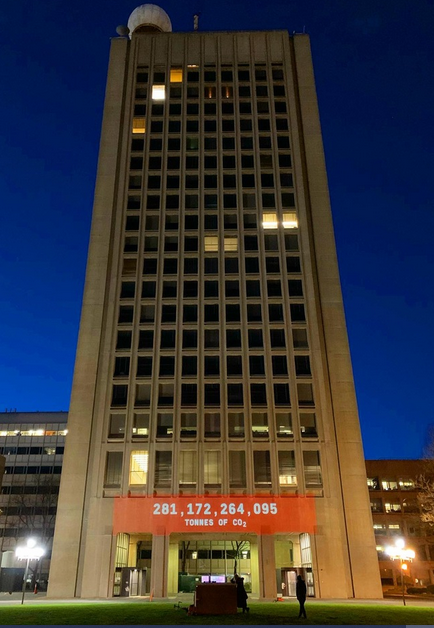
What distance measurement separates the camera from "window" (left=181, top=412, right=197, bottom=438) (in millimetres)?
54031

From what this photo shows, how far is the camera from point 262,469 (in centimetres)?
5244

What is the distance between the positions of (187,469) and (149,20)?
221 feet

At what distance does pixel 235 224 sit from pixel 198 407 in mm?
23287

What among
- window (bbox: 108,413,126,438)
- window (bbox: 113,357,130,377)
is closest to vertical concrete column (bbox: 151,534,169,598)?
A: window (bbox: 108,413,126,438)

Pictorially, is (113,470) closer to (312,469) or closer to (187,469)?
(187,469)

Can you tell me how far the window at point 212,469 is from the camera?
52.0 metres

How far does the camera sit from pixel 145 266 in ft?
208

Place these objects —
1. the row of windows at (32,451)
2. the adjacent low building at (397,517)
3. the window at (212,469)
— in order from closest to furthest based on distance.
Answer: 1. the window at (212,469)
2. the adjacent low building at (397,517)
3. the row of windows at (32,451)

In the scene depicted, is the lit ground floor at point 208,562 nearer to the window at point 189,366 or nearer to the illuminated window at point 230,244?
the window at point 189,366

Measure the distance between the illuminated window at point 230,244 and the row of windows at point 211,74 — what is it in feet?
84.9

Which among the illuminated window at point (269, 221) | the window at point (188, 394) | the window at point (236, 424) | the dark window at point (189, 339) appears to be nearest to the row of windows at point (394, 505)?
the window at point (236, 424)

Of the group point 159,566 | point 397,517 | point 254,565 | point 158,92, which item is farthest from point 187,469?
point 397,517

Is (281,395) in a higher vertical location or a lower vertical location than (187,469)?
higher

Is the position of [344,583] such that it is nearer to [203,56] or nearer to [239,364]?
[239,364]
